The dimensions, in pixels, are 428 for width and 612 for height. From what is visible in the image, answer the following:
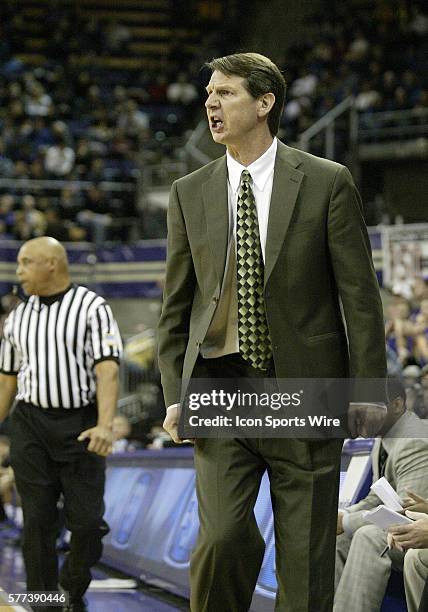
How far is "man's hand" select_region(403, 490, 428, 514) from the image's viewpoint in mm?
3518

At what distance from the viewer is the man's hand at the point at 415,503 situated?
138 inches

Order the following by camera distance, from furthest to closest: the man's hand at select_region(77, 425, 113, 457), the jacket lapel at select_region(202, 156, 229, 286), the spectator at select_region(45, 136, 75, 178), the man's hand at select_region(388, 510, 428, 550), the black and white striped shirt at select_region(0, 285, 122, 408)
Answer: the spectator at select_region(45, 136, 75, 178), the black and white striped shirt at select_region(0, 285, 122, 408), the man's hand at select_region(77, 425, 113, 457), the man's hand at select_region(388, 510, 428, 550), the jacket lapel at select_region(202, 156, 229, 286)

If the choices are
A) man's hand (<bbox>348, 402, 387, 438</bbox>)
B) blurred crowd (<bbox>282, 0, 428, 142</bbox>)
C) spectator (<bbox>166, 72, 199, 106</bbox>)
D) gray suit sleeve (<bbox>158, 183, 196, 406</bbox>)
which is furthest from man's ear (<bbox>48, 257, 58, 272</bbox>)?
spectator (<bbox>166, 72, 199, 106</bbox>)

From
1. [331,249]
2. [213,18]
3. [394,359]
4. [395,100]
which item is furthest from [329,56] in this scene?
[331,249]

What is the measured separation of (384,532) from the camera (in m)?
3.93

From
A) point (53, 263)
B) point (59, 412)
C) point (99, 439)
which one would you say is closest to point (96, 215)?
point (53, 263)

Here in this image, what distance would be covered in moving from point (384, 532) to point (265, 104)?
1557 millimetres

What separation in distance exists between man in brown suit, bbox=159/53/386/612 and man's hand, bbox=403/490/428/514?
456 mm

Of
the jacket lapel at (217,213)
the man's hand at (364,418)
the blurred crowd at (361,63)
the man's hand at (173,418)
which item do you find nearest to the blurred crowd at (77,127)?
A: the blurred crowd at (361,63)

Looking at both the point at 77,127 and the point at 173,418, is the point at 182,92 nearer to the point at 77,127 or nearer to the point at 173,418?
the point at 77,127

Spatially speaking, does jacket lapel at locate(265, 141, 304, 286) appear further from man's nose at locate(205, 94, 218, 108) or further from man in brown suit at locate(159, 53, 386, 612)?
man's nose at locate(205, 94, 218, 108)

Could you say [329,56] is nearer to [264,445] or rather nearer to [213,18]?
[213,18]

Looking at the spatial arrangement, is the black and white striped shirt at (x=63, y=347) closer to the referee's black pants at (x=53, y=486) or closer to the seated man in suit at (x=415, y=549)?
the referee's black pants at (x=53, y=486)

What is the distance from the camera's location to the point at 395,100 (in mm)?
15086
